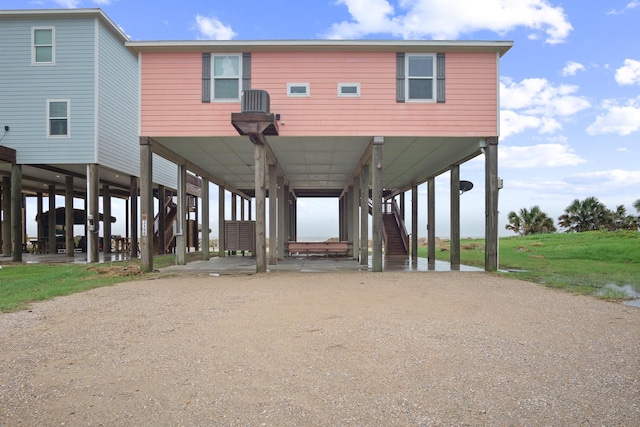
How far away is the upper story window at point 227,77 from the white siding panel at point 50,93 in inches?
258

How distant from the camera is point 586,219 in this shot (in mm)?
33375

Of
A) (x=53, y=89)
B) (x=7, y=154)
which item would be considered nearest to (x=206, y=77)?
(x=53, y=89)

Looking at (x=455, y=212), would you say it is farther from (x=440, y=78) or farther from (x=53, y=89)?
Result: (x=53, y=89)

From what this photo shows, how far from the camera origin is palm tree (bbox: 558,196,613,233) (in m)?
32.8

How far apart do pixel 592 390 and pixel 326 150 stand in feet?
38.1

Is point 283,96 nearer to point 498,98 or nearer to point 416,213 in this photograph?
point 498,98

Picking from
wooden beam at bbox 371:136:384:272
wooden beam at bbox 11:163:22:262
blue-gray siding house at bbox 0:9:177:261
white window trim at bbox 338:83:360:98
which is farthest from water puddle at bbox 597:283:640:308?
wooden beam at bbox 11:163:22:262

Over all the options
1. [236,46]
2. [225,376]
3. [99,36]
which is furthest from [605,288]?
[99,36]

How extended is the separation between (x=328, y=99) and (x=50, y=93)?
1098 centimetres

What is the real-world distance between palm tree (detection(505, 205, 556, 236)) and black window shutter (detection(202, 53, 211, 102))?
1340 inches

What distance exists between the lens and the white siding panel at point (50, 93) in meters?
15.2

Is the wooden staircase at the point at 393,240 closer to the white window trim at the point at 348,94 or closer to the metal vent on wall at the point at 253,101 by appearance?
the white window trim at the point at 348,94

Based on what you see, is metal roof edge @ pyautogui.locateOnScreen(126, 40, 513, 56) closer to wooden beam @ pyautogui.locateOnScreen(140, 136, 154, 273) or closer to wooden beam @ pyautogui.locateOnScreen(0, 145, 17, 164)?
wooden beam @ pyautogui.locateOnScreen(140, 136, 154, 273)

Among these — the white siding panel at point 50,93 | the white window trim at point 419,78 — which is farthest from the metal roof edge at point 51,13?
the white window trim at point 419,78
